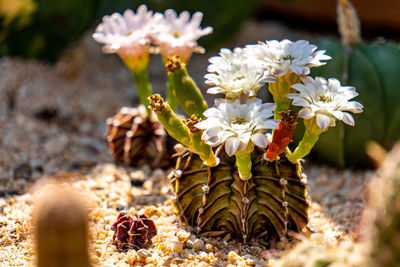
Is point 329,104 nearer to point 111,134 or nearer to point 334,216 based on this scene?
point 334,216

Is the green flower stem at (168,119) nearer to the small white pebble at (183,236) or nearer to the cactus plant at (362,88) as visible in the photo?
the small white pebble at (183,236)

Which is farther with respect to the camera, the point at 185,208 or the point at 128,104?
the point at 128,104

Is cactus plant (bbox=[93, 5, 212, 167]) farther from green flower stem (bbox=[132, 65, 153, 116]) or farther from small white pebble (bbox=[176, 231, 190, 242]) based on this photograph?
small white pebble (bbox=[176, 231, 190, 242])

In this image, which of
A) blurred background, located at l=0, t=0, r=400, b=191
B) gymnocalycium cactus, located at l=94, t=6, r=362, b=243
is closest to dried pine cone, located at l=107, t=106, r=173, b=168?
blurred background, located at l=0, t=0, r=400, b=191

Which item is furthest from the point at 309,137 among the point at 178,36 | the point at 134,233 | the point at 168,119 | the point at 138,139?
the point at 138,139

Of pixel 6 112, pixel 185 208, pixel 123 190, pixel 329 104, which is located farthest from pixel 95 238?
pixel 6 112
